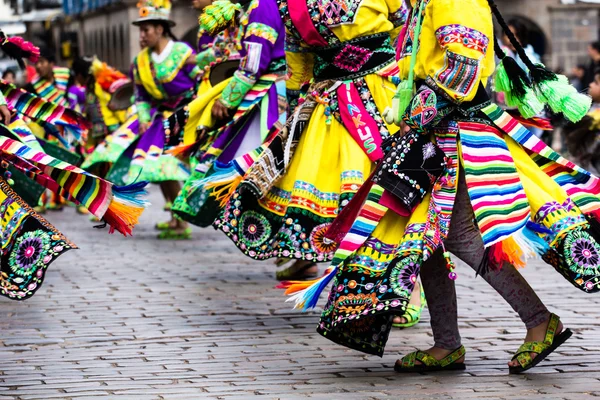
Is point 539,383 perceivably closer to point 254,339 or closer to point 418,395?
point 418,395

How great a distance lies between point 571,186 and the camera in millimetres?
5230

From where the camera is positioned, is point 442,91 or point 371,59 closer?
point 442,91

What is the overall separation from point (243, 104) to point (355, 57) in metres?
2.02

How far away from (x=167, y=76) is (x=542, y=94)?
5940 mm

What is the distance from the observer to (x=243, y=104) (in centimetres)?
823

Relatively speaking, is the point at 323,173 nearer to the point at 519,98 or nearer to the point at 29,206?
the point at 519,98

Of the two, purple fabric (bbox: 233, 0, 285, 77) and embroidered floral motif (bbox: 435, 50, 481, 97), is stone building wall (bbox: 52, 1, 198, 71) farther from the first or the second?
embroidered floral motif (bbox: 435, 50, 481, 97)

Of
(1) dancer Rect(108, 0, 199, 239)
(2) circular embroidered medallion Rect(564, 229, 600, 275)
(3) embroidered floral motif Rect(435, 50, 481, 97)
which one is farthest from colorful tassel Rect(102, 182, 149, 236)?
(1) dancer Rect(108, 0, 199, 239)

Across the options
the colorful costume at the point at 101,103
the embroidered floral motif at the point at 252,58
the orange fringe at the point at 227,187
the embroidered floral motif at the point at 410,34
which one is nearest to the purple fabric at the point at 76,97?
the colorful costume at the point at 101,103

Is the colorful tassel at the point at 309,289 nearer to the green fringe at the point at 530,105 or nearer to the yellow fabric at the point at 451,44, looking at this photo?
the yellow fabric at the point at 451,44

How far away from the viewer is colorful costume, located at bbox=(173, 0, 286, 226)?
780cm

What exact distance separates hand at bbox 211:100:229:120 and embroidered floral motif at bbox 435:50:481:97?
3.31m

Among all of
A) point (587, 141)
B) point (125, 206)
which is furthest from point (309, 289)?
point (587, 141)

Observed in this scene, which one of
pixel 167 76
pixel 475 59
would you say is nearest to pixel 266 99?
pixel 167 76
